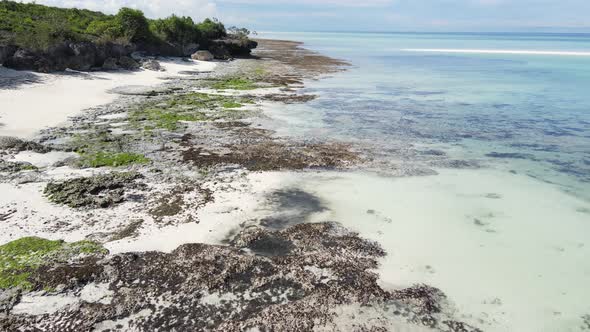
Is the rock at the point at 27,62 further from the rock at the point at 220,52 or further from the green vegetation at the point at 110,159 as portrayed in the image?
the rock at the point at 220,52

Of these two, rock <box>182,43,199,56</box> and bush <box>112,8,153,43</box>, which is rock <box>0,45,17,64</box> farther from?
rock <box>182,43,199,56</box>

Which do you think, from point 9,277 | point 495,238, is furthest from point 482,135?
point 9,277

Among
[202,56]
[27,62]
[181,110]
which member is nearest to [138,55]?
[202,56]

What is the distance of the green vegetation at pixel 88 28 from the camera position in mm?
33219

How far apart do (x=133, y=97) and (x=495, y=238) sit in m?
24.6

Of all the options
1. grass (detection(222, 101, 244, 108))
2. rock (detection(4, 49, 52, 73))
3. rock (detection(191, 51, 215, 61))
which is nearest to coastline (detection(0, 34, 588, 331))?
grass (detection(222, 101, 244, 108))

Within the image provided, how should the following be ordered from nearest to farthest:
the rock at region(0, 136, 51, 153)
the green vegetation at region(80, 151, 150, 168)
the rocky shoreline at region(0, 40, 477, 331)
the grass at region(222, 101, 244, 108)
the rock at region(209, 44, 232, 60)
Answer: the rocky shoreline at region(0, 40, 477, 331) < the green vegetation at region(80, 151, 150, 168) < the rock at region(0, 136, 51, 153) < the grass at region(222, 101, 244, 108) < the rock at region(209, 44, 232, 60)

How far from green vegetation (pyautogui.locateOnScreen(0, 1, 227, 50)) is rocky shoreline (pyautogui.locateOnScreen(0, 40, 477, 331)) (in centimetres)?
2122

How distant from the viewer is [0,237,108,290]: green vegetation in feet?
26.9

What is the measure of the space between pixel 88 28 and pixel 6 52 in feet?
57.6

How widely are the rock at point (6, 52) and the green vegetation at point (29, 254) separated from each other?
86.4 feet

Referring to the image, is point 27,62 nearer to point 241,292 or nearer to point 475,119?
point 241,292

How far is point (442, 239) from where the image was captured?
1084cm

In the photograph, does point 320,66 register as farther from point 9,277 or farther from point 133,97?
point 9,277
